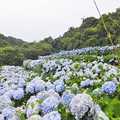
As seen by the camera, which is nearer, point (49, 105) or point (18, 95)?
point (49, 105)

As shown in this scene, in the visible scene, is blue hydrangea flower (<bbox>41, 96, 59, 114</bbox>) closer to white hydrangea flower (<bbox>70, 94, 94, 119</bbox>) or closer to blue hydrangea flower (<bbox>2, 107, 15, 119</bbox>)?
white hydrangea flower (<bbox>70, 94, 94, 119</bbox>)

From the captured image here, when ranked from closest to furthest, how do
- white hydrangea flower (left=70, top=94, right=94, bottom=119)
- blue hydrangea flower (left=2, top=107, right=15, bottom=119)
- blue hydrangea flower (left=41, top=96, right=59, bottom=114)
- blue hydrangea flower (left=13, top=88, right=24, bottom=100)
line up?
white hydrangea flower (left=70, top=94, right=94, bottom=119) → blue hydrangea flower (left=41, top=96, right=59, bottom=114) → blue hydrangea flower (left=2, top=107, right=15, bottom=119) → blue hydrangea flower (left=13, top=88, right=24, bottom=100)

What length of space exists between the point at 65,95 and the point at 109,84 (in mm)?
699

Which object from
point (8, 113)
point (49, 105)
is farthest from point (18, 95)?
point (49, 105)

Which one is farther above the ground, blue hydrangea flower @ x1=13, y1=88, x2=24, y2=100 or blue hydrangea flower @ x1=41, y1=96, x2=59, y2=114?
blue hydrangea flower @ x1=13, y1=88, x2=24, y2=100

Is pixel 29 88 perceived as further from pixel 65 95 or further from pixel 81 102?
pixel 81 102

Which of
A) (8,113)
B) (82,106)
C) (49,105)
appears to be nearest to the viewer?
(82,106)

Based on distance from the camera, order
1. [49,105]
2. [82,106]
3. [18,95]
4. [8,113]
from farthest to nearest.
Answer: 1. [18,95]
2. [8,113]
3. [49,105]
4. [82,106]

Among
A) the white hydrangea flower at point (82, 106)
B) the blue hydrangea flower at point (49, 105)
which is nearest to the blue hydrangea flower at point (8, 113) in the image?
the blue hydrangea flower at point (49, 105)

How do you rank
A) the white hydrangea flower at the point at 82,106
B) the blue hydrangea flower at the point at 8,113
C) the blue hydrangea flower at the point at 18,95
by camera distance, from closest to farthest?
1. the white hydrangea flower at the point at 82,106
2. the blue hydrangea flower at the point at 8,113
3. the blue hydrangea flower at the point at 18,95

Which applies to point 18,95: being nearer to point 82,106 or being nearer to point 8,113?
point 8,113

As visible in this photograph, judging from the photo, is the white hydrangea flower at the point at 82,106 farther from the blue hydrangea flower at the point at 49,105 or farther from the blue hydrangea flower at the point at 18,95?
the blue hydrangea flower at the point at 18,95

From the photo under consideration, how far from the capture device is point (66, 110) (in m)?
0.69

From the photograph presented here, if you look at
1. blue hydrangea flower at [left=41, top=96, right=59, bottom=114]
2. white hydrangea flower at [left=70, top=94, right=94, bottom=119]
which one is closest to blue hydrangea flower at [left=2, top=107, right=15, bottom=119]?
blue hydrangea flower at [left=41, top=96, right=59, bottom=114]
